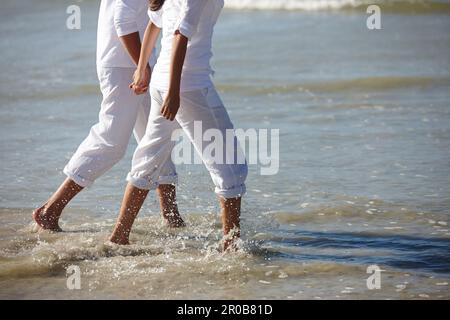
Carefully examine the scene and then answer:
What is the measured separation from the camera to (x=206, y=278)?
5332 mm

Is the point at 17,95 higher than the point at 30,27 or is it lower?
lower

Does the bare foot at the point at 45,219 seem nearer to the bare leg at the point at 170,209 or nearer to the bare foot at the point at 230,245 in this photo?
the bare leg at the point at 170,209

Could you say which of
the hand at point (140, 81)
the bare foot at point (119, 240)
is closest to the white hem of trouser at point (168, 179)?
the bare foot at point (119, 240)

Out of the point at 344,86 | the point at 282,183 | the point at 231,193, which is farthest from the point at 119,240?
the point at 344,86

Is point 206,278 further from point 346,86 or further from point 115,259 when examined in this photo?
point 346,86

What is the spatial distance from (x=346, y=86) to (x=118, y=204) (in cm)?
477

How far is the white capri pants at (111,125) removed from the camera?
5941 mm

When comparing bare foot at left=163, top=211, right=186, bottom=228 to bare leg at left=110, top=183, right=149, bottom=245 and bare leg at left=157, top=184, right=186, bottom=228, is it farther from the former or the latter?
bare leg at left=110, top=183, right=149, bottom=245

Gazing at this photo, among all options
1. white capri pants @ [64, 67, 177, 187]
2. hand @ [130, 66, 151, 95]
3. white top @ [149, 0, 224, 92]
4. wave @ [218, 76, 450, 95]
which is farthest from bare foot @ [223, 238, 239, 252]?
wave @ [218, 76, 450, 95]

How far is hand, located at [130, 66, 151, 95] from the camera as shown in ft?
18.5

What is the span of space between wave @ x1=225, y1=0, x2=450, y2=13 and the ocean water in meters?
2.64

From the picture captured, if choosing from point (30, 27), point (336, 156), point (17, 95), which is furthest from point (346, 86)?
point (30, 27)

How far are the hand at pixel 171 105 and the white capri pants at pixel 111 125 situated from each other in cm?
75

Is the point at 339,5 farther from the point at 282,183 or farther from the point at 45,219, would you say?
the point at 45,219
